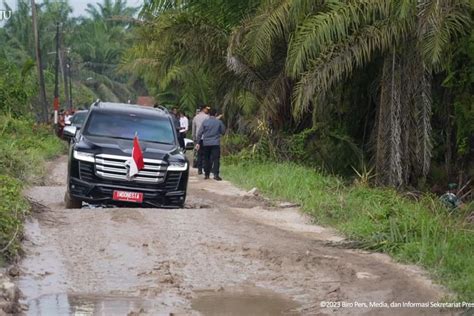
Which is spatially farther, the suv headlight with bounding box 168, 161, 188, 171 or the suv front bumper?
the suv headlight with bounding box 168, 161, 188, 171

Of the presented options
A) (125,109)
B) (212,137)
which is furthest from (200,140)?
(125,109)

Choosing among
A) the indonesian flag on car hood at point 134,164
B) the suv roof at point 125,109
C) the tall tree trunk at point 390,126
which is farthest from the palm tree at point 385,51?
the indonesian flag on car hood at point 134,164

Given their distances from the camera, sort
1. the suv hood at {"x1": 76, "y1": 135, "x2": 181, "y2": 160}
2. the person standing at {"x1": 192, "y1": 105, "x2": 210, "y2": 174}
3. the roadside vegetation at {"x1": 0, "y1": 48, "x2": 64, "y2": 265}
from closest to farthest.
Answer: the roadside vegetation at {"x1": 0, "y1": 48, "x2": 64, "y2": 265}, the suv hood at {"x1": 76, "y1": 135, "x2": 181, "y2": 160}, the person standing at {"x1": 192, "y1": 105, "x2": 210, "y2": 174}

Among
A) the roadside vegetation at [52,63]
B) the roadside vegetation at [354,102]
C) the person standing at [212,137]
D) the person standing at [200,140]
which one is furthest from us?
the roadside vegetation at [52,63]

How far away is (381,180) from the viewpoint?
18.0 metres

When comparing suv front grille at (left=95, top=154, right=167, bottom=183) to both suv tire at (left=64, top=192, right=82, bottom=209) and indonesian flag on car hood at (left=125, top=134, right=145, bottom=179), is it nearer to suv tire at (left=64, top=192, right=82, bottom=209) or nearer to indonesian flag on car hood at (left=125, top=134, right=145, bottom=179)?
indonesian flag on car hood at (left=125, top=134, right=145, bottom=179)

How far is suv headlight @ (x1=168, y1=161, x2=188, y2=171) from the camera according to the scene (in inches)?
521

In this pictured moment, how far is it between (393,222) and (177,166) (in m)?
4.08

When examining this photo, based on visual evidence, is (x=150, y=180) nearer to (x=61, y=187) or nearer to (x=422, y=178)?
(x=61, y=187)

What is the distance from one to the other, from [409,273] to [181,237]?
9.63 feet

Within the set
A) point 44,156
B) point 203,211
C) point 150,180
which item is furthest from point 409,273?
point 44,156

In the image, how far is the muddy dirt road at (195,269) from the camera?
7.66 metres

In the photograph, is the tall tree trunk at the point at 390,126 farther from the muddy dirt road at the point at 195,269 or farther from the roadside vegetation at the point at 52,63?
the roadside vegetation at the point at 52,63

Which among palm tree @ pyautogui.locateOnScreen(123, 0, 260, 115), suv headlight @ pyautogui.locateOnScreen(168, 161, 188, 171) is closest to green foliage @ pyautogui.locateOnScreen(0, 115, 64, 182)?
suv headlight @ pyautogui.locateOnScreen(168, 161, 188, 171)
